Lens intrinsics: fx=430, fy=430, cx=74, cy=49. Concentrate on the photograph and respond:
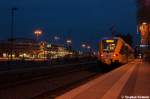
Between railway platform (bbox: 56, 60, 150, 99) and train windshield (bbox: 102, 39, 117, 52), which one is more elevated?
train windshield (bbox: 102, 39, 117, 52)

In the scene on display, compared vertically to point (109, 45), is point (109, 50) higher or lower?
lower

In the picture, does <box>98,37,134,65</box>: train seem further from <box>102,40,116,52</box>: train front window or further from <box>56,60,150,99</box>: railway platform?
<box>56,60,150,99</box>: railway platform

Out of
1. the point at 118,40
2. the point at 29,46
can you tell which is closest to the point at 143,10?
the point at 118,40

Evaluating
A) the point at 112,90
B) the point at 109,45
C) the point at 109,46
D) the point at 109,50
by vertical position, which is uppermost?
the point at 109,45

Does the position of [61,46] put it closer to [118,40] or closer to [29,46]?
[29,46]

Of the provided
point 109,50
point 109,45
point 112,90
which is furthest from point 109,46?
point 112,90

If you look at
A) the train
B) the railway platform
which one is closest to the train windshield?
the train

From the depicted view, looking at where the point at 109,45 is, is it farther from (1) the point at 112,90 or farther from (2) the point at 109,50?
(1) the point at 112,90

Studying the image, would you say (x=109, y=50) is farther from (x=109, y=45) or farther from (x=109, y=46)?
(x=109, y=45)

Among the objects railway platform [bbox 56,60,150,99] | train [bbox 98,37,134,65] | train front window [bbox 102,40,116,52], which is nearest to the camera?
railway platform [bbox 56,60,150,99]

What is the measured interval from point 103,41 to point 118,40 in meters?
1.80

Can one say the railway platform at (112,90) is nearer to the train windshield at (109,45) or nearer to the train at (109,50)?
the train at (109,50)

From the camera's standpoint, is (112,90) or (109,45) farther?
(109,45)

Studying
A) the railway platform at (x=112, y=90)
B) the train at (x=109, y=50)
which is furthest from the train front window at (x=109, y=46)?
the railway platform at (x=112, y=90)
